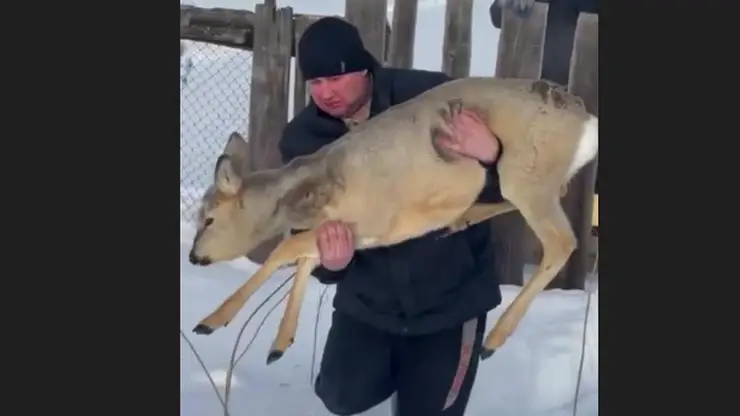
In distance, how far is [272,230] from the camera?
142cm

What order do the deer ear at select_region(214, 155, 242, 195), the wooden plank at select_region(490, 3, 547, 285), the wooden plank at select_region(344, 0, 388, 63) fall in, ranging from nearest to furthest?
1. the deer ear at select_region(214, 155, 242, 195)
2. the wooden plank at select_region(490, 3, 547, 285)
3. the wooden plank at select_region(344, 0, 388, 63)

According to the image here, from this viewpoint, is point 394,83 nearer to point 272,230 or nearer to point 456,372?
point 272,230

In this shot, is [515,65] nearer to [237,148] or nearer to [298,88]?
[298,88]

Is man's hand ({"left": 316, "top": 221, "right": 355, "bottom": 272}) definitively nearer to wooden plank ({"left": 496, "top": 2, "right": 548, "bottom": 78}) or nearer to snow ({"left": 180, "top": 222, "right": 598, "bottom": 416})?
snow ({"left": 180, "top": 222, "right": 598, "bottom": 416})

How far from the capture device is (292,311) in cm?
146

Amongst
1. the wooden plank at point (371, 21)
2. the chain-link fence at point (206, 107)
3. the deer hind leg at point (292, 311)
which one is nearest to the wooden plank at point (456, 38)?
the wooden plank at point (371, 21)

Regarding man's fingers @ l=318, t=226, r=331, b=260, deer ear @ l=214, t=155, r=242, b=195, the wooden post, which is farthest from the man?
the wooden post

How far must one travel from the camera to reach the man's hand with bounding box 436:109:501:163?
142 cm

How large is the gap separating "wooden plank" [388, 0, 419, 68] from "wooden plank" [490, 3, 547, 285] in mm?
165

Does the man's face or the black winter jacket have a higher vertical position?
the man's face

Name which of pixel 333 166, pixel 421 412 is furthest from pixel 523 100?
pixel 421 412

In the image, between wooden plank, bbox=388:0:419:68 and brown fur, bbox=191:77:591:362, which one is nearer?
brown fur, bbox=191:77:591:362

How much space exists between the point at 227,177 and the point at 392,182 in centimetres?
24

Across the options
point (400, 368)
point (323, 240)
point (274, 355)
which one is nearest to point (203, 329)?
point (274, 355)
